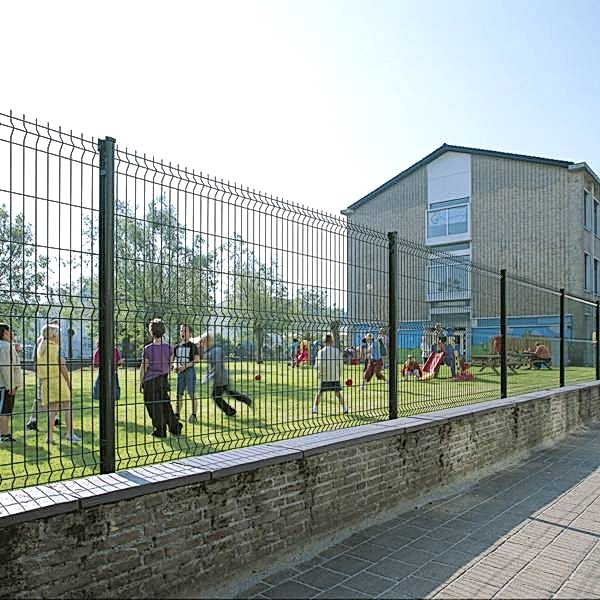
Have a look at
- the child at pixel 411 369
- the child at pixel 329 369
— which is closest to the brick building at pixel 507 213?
the child at pixel 411 369

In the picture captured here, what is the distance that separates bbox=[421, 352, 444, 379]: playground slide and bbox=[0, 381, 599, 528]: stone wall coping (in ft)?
5.40

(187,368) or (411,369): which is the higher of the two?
(187,368)

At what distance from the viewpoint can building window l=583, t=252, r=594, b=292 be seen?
3321cm

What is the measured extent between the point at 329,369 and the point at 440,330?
3237 mm

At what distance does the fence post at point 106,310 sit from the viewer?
161 inches

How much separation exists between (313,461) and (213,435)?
853 mm

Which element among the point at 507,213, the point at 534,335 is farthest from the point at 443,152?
the point at 534,335

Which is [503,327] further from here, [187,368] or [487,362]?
[187,368]

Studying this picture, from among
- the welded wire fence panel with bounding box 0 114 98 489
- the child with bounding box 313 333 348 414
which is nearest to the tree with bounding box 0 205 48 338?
the welded wire fence panel with bounding box 0 114 98 489

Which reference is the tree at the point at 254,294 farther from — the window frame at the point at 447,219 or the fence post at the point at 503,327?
the window frame at the point at 447,219

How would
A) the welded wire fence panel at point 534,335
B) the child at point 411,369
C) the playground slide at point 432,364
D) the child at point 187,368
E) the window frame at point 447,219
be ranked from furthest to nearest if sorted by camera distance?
1. the window frame at point 447,219
2. the welded wire fence panel at point 534,335
3. the playground slide at point 432,364
4. the child at point 411,369
5. the child at point 187,368

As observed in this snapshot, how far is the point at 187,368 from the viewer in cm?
476

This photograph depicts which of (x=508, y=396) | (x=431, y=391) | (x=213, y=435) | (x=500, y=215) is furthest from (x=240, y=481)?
(x=500, y=215)

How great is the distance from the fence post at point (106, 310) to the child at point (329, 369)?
7.54 ft
